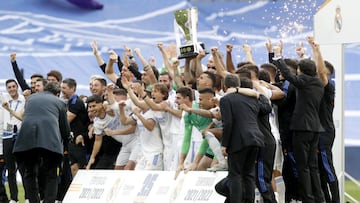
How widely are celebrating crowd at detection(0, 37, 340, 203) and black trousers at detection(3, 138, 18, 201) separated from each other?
8 cm

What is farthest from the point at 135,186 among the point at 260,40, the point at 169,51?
the point at 260,40

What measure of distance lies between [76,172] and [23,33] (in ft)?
27.8

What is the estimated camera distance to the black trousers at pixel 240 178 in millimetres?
12203

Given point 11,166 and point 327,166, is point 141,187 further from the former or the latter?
point 11,166

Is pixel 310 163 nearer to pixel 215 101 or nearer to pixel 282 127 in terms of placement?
pixel 282 127

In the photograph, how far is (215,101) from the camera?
1325 centimetres

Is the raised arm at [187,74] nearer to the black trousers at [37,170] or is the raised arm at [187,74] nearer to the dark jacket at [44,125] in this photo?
the dark jacket at [44,125]

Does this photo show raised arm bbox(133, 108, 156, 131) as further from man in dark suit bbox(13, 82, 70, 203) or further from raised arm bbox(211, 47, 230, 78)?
raised arm bbox(211, 47, 230, 78)

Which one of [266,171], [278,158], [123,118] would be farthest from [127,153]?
[266,171]

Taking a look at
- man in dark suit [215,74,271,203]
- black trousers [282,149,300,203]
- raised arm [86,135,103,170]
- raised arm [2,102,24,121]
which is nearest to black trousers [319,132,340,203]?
black trousers [282,149,300,203]

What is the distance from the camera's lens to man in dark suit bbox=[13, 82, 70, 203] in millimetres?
14016

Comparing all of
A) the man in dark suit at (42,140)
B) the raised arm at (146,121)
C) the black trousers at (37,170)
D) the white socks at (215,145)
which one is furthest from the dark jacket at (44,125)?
the white socks at (215,145)

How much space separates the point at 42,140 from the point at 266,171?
3360 mm

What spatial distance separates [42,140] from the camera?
14.0 metres
